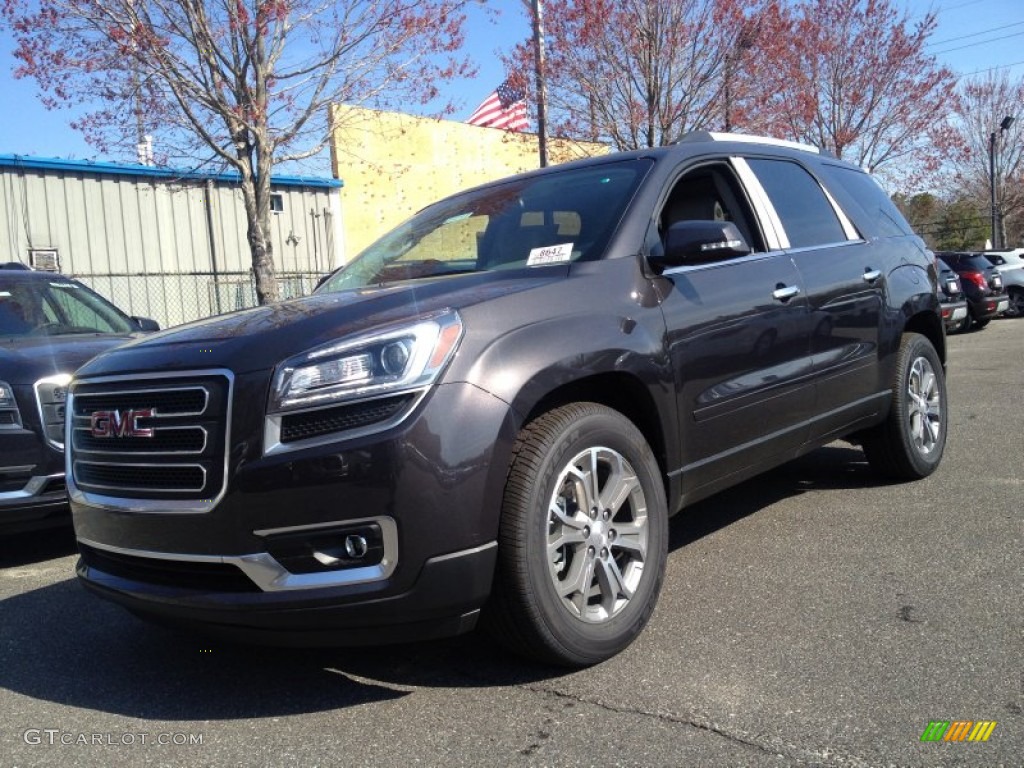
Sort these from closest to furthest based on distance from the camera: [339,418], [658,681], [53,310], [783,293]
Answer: [339,418] < [658,681] < [783,293] < [53,310]

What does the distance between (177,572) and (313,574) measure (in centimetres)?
54

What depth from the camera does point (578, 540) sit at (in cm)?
305

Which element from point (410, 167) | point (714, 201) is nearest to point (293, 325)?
point (714, 201)

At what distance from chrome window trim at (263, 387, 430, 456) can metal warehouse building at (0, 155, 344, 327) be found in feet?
45.0

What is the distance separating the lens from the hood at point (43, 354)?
15.8 ft

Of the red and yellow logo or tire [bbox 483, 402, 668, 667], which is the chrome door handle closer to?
tire [bbox 483, 402, 668, 667]

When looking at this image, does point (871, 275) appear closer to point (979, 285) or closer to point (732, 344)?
point (732, 344)

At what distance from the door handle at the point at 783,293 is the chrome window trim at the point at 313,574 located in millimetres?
2282

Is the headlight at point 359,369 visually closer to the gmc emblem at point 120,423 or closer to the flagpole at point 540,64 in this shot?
the gmc emblem at point 120,423

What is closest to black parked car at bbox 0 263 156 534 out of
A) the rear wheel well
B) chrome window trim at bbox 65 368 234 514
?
chrome window trim at bbox 65 368 234 514

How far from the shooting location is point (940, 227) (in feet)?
150

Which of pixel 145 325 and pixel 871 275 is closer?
pixel 871 275

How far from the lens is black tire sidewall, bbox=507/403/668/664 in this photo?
9.36ft

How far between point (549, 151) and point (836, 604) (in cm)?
1610
